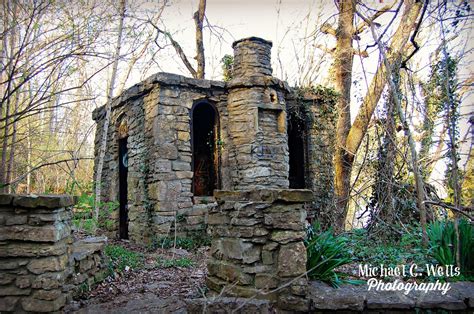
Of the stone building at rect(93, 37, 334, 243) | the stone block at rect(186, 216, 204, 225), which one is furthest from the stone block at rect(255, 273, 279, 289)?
the stone block at rect(186, 216, 204, 225)

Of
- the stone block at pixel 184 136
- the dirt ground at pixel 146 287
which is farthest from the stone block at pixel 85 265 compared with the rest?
the stone block at pixel 184 136

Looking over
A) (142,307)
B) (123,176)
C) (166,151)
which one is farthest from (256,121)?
(142,307)

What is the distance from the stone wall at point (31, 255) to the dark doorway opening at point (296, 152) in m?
6.91

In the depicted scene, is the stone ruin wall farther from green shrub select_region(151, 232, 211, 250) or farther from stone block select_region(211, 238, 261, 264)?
stone block select_region(211, 238, 261, 264)

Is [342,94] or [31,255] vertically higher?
[342,94]

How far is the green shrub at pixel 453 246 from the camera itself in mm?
3947

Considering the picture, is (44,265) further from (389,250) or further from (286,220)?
(389,250)

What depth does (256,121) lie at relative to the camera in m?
7.84

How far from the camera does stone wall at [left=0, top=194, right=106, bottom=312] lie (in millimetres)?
3377

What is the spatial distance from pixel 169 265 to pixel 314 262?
110 inches

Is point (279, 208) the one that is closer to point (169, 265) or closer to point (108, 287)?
point (108, 287)

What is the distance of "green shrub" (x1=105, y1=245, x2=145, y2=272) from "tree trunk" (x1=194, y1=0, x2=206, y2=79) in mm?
9329

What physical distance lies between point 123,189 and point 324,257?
268 inches

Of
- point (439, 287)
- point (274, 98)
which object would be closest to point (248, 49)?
point (274, 98)
